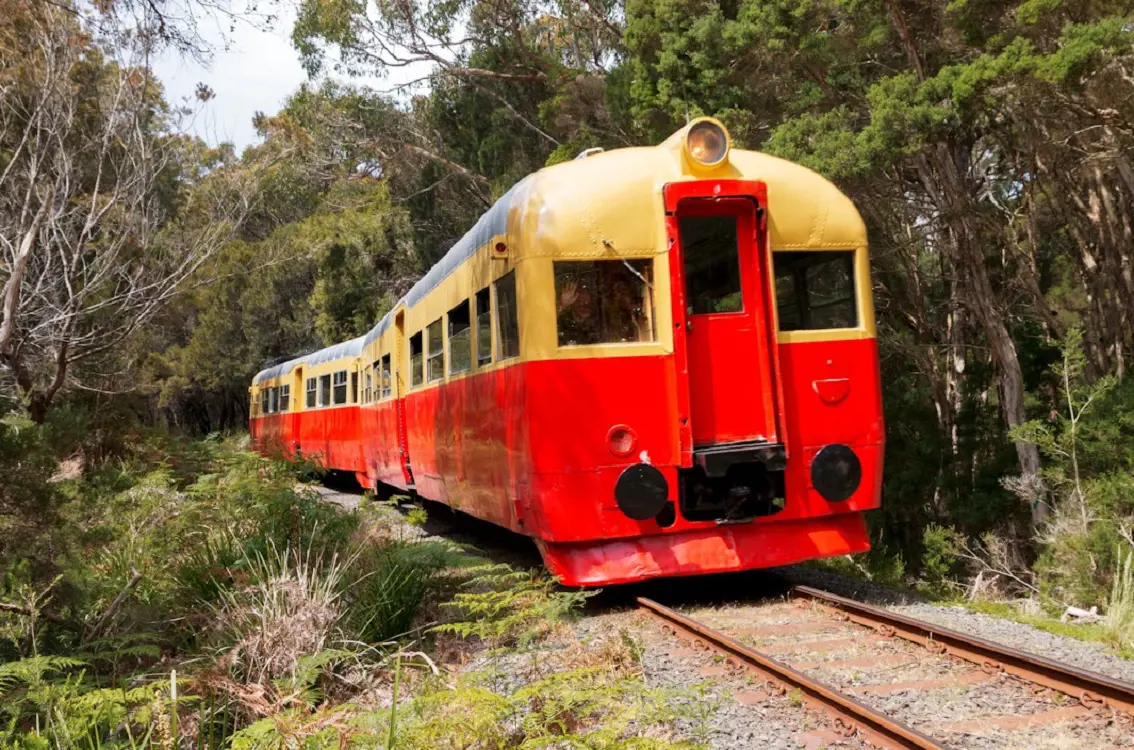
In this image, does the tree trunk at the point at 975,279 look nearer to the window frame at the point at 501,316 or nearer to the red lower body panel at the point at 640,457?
the red lower body panel at the point at 640,457

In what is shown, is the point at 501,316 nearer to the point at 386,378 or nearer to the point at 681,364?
the point at 681,364

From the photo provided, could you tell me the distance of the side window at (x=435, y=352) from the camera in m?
9.76

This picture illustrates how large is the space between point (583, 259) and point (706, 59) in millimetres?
9832

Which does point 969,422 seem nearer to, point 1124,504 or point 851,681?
point 1124,504

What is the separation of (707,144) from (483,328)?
7.47 ft

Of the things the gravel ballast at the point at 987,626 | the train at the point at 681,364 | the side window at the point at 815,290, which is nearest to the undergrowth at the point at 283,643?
the train at the point at 681,364

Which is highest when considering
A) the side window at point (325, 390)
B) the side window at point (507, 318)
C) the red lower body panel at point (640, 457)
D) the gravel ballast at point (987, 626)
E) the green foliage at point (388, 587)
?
the side window at point (325, 390)

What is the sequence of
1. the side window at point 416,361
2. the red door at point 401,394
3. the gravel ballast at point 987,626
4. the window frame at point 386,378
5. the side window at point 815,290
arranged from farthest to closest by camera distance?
the window frame at point 386,378 < the red door at point 401,394 < the side window at point 416,361 < the side window at point 815,290 < the gravel ballast at point 987,626

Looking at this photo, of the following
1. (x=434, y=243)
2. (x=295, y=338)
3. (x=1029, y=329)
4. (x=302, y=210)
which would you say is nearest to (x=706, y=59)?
(x=1029, y=329)

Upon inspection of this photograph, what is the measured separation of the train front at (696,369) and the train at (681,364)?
14 mm

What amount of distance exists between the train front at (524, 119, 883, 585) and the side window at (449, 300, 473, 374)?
1.77m

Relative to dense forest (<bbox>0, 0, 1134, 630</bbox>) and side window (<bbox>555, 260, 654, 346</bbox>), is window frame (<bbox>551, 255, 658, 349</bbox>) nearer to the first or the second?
side window (<bbox>555, 260, 654, 346</bbox>)

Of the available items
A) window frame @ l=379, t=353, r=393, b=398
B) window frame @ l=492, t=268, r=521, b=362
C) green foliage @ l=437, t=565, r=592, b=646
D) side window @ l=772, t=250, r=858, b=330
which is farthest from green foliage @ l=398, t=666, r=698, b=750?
window frame @ l=379, t=353, r=393, b=398

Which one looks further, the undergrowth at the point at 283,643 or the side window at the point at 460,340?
the side window at the point at 460,340
